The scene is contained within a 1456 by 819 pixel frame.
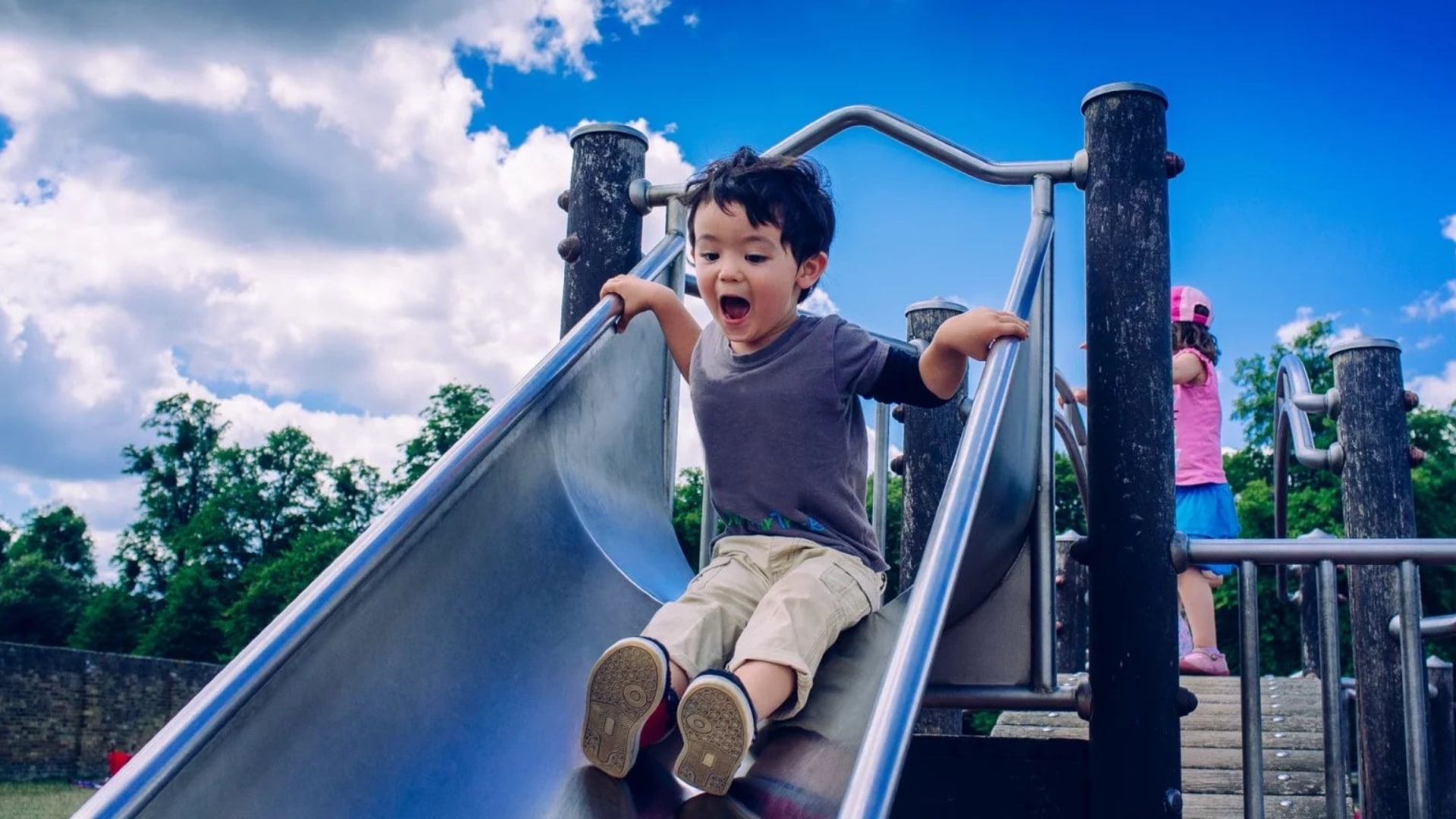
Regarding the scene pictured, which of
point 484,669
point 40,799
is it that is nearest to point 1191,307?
point 484,669

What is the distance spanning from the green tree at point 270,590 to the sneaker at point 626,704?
115 ft

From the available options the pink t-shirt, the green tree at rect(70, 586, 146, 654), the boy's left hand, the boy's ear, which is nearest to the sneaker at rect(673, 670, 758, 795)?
the boy's left hand

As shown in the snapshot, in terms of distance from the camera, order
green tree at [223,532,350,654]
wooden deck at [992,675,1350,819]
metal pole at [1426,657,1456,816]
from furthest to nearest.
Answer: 1. green tree at [223,532,350,654]
2. metal pole at [1426,657,1456,816]
3. wooden deck at [992,675,1350,819]

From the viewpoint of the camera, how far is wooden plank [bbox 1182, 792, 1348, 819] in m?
4.31

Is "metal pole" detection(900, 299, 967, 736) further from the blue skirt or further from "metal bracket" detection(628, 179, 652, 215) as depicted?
A: "metal bracket" detection(628, 179, 652, 215)

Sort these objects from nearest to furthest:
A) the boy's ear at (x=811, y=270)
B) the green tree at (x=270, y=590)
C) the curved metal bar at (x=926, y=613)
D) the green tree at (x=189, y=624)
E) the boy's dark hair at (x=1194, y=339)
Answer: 1. the curved metal bar at (x=926, y=613)
2. the boy's ear at (x=811, y=270)
3. the boy's dark hair at (x=1194, y=339)
4. the green tree at (x=270, y=590)
5. the green tree at (x=189, y=624)

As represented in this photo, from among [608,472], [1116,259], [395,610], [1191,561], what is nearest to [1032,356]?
[1116,259]

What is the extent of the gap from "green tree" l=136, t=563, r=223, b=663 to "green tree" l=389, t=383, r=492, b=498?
25.2 feet

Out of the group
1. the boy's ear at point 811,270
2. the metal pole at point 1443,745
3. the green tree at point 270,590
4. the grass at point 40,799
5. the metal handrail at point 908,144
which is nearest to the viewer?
the boy's ear at point 811,270

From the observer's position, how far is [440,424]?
34625 mm

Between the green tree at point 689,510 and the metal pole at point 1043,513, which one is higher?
the green tree at point 689,510

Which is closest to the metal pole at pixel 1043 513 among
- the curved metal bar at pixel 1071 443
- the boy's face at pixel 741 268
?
the boy's face at pixel 741 268

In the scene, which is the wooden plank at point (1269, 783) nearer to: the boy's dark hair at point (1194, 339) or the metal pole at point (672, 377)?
the boy's dark hair at point (1194, 339)

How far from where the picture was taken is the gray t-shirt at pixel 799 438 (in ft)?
8.38
